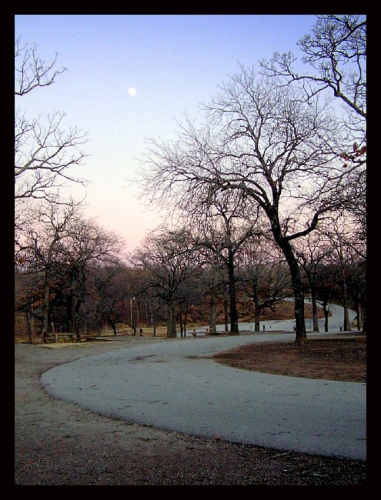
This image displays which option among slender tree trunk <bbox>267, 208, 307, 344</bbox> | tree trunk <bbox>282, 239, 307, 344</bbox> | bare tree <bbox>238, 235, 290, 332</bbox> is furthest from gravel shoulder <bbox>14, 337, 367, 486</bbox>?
bare tree <bbox>238, 235, 290, 332</bbox>

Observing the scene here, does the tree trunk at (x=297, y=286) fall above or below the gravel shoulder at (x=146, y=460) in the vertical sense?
above

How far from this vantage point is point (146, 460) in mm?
4875

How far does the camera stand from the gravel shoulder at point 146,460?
4285mm

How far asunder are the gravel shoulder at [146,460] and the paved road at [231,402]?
1.14 ft

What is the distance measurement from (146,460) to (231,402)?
3.12 m

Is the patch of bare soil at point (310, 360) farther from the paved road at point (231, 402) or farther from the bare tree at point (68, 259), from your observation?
the bare tree at point (68, 259)

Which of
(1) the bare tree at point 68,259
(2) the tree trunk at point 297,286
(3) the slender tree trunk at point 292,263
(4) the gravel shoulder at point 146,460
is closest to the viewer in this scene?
(4) the gravel shoulder at point 146,460

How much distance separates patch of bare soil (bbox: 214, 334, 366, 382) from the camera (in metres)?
10.8

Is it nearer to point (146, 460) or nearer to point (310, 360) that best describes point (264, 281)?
point (310, 360)

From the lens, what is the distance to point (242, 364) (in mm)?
12781

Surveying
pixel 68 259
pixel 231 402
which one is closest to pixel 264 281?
pixel 68 259

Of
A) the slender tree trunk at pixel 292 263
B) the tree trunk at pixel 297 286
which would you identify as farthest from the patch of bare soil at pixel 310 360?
the slender tree trunk at pixel 292 263
